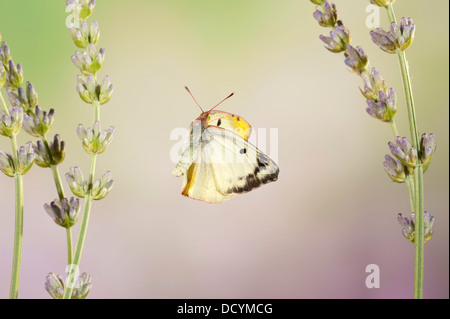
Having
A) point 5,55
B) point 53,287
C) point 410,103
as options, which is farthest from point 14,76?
point 410,103

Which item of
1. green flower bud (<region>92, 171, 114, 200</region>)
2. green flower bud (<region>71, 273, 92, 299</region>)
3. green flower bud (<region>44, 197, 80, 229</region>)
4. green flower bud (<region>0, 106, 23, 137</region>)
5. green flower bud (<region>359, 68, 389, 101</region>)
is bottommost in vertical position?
green flower bud (<region>71, 273, 92, 299</region>)

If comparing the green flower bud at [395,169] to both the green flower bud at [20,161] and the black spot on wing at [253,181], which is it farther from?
the green flower bud at [20,161]

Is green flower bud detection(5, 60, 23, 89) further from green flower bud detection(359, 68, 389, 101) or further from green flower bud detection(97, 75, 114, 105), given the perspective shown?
green flower bud detection(359, 68, 389, 101)

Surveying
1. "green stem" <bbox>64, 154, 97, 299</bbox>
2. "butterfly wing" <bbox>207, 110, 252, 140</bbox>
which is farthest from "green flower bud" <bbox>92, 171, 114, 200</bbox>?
"butterfly wing" <bbox>207, 110, 252, 140</bbox>

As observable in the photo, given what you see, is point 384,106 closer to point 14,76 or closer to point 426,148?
point 426,148

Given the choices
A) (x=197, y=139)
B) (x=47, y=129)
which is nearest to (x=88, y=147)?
(x=47, y=129)

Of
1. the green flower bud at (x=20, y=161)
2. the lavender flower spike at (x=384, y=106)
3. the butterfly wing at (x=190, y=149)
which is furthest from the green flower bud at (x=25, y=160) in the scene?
the lavender flower spike at (x=384, y=106)
